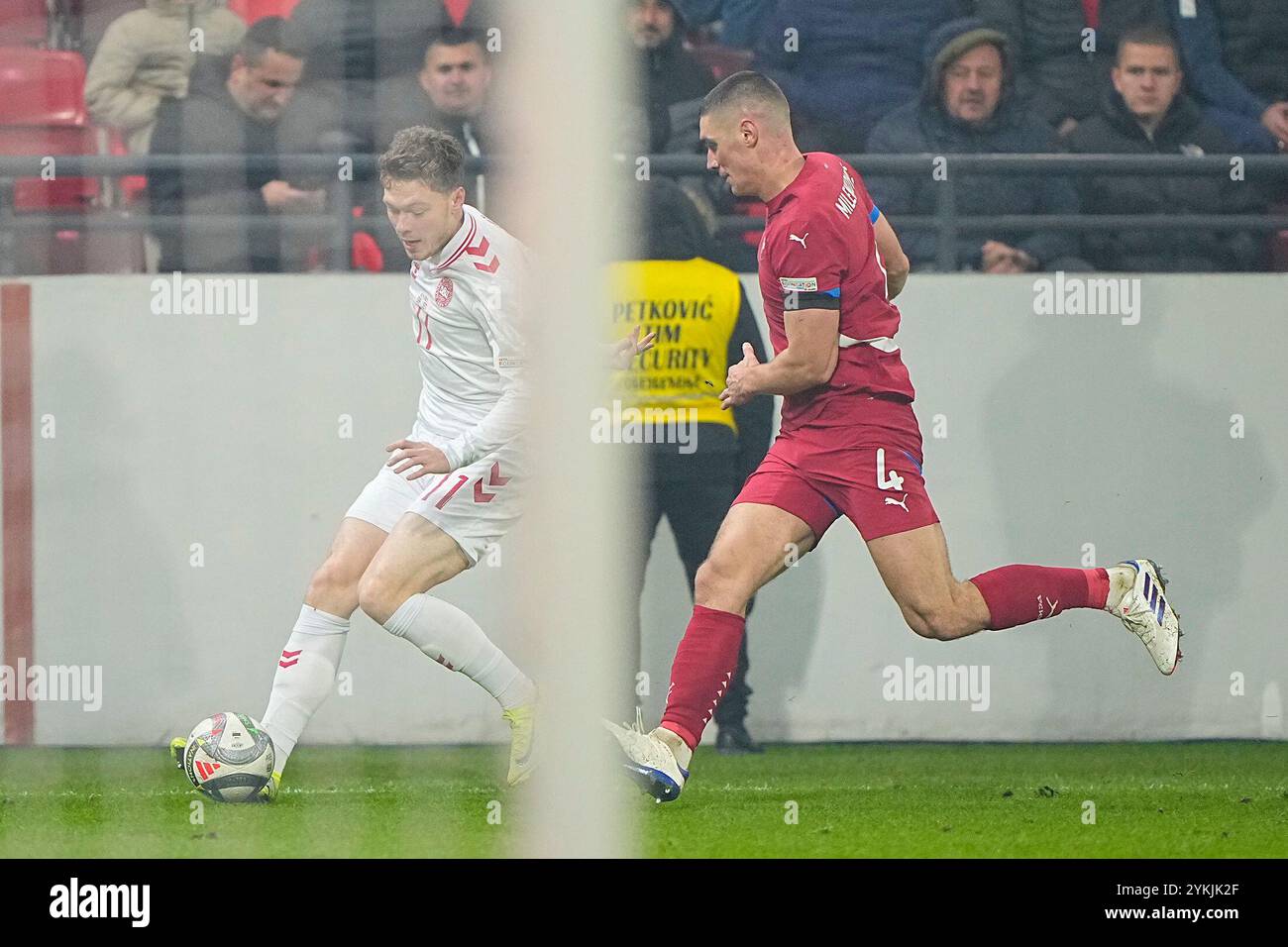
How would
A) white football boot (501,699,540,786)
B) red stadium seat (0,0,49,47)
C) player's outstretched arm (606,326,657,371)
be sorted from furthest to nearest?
red stadium seat (0,0,49,47) → player's outstretched arm (606,326,657,371) → white football boot (501,699,540,786)

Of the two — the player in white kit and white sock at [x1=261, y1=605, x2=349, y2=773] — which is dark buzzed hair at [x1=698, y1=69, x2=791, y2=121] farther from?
white sock at [x1=261, y1=605, x2=349, y2=773]

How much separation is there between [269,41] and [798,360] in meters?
1.07

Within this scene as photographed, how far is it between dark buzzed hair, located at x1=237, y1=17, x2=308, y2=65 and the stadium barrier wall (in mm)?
454

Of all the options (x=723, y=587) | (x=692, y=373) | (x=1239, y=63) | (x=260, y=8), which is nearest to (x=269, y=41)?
(x=260, y=8)

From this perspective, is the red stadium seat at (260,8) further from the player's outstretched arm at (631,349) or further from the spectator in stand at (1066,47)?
the spectator in stand at (1066,47)

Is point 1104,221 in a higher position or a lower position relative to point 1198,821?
higher

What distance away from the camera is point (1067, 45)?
11.2ft

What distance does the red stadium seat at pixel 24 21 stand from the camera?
306cm

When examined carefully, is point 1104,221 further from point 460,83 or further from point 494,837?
point 494,837

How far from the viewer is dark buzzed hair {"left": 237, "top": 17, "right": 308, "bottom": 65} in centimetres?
308

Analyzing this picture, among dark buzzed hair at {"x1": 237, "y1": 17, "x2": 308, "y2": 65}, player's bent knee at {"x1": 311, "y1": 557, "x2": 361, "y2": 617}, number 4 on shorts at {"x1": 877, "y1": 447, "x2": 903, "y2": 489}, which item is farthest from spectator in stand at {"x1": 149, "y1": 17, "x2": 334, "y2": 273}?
number 4 on shorts at {"x1": 877, "y1": 447, "x2": 903, "y2": 489}
